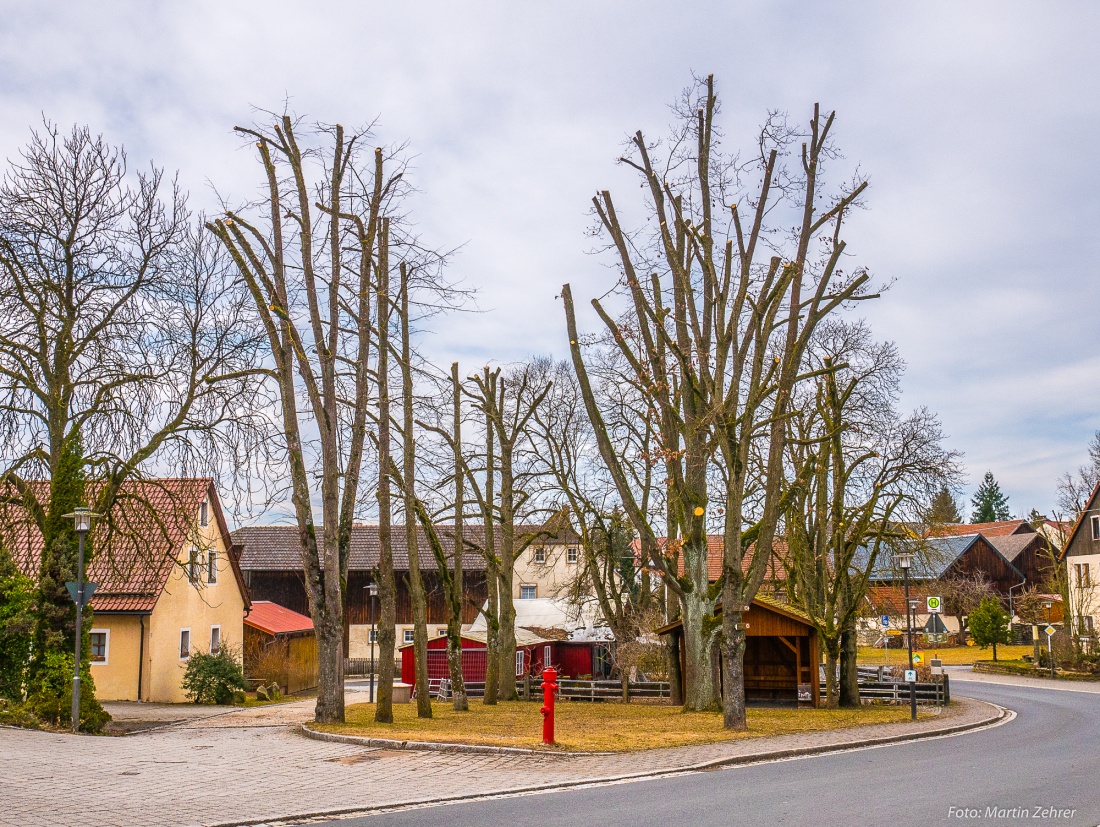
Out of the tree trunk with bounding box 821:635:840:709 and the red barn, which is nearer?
the tree trunk with bounding box 821:635:840:709

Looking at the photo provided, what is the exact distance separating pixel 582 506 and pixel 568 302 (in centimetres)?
1074

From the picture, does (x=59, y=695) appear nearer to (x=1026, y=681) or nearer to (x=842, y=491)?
(x=842, y=491)

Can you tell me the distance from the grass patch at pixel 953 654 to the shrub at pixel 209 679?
1397 inches

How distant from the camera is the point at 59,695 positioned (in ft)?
63.9

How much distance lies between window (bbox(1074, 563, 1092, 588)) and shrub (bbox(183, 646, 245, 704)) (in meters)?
38.5

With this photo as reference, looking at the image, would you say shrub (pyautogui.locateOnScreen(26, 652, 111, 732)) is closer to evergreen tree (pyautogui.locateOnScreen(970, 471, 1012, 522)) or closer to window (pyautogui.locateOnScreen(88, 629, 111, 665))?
window (pyautogui.locateOnScreen(88, 629, 111, 665))

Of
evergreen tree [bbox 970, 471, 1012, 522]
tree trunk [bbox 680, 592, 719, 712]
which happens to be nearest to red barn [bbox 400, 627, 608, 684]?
tree trunk [bbox 680, 592, 719, 712]

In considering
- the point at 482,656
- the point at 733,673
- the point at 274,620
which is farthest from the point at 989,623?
the point at 733,673

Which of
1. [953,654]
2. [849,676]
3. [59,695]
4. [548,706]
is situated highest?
[548,706]

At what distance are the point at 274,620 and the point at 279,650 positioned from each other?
12.6 feet

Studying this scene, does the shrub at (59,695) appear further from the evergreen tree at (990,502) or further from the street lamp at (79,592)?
the evergreen tree at (990,502)

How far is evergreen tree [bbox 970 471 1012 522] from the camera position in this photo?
403 ft

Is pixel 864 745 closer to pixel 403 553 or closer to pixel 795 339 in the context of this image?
pixel 795 339

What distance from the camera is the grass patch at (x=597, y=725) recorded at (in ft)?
53.1
